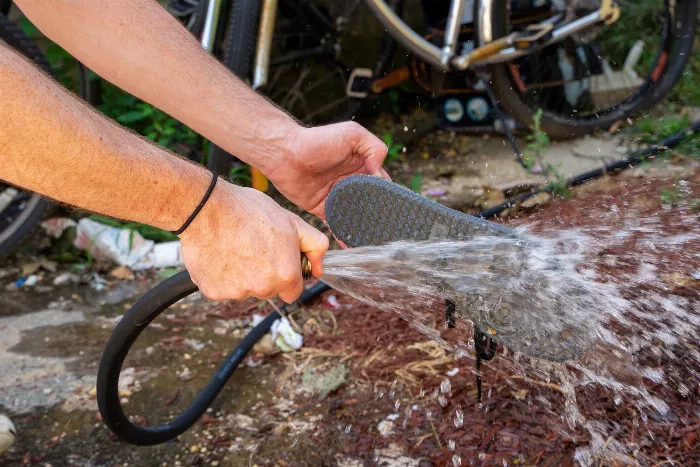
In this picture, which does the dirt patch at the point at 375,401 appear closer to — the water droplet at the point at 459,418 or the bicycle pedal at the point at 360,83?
the water droplet at the point at 459,418

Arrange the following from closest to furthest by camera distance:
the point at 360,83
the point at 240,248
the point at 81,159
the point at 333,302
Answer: the point at 81,159 < the point at 240,248 < the point at 333,302 < the point at 360,83

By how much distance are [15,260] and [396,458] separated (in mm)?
2336

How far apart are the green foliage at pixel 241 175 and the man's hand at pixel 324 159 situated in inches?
68.0

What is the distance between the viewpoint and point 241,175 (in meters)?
3.85

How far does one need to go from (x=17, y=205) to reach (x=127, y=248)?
0.60 metres

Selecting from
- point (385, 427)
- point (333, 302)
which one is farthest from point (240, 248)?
point (333, 302)

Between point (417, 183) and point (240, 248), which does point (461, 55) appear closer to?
point (417, 183)

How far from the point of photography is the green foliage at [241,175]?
3.90 metres

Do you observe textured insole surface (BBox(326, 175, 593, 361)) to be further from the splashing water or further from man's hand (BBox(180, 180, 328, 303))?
man's hand (BBox(180, 180, 328, 303))

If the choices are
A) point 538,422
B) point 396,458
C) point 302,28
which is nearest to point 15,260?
point 302,28

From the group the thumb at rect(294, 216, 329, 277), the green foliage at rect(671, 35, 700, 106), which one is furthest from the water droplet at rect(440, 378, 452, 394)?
the green foliage at rect(671, 35, 700, 106)

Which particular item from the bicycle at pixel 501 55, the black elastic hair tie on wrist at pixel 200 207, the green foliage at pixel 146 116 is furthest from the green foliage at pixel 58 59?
the black elastic hair tie on wrist at pixel 200 207

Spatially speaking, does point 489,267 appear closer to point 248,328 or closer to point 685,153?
point 248,328

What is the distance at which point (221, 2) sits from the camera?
352 cm
